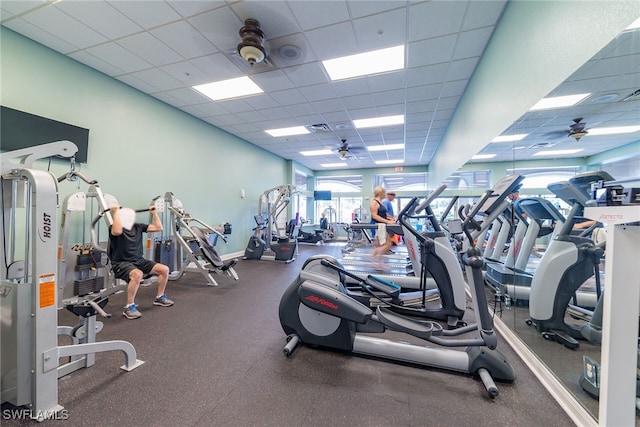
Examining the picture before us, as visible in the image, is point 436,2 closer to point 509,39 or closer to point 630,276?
point 509,39

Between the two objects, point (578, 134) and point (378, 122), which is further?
point (378, 122)

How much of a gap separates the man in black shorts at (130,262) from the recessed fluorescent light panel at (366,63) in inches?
136

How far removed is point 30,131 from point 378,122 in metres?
5.88

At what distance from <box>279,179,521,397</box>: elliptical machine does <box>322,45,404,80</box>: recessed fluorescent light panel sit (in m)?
2.44

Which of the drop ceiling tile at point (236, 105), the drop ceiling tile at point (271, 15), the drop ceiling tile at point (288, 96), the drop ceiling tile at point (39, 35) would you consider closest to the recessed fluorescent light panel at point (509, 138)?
A: the drop ceiling tile at point (271, 15)

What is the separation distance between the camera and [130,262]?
313 centimetres

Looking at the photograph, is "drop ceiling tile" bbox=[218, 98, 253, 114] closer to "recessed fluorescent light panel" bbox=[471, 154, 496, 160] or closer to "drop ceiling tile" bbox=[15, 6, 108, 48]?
"drop ceiling tile" bbox=[15, 6, 108, 48]

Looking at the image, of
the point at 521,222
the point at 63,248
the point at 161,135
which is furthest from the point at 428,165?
the point at 63,248

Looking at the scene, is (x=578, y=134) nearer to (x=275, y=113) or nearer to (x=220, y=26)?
(x=220, y=26)

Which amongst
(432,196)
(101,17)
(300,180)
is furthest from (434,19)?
(300,180)

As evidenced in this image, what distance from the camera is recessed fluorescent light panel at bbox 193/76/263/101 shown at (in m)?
4.14

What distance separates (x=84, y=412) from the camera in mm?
1509

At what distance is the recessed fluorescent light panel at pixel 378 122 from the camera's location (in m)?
5.64

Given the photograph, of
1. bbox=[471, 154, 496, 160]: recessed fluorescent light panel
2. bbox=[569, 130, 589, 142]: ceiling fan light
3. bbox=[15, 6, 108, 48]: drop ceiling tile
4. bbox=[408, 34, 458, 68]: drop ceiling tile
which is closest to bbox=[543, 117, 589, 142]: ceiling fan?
bbox=[569, 130, 589, 142]: ceiling fan light
